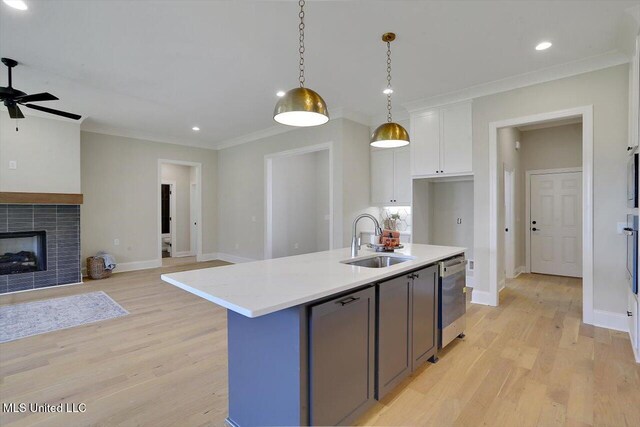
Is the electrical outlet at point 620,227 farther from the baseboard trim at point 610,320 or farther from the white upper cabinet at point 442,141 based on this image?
the white upper cabinet at point 442,141

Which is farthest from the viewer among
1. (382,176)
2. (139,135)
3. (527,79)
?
(139,135)

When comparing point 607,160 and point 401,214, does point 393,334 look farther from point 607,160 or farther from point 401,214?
point 401,214

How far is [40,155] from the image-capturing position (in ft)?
16.3

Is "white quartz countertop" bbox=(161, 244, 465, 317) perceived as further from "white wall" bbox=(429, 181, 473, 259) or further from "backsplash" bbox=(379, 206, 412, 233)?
"white wall" bbox=(429, 181, 473, 259)

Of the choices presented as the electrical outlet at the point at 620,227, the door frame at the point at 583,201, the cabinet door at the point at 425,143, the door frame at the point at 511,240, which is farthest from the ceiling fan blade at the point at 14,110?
the door frame at the point at 511,240

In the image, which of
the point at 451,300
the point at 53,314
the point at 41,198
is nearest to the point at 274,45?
the point at 451,300

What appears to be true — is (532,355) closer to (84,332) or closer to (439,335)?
(439,335)

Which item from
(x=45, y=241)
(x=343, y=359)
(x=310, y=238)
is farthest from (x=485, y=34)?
(x=45, y=241)

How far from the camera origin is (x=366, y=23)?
2.66 m

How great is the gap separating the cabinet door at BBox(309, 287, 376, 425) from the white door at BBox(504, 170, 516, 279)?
14.6ft

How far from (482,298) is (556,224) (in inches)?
115

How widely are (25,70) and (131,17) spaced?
6.61 ft

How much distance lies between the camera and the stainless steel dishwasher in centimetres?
262

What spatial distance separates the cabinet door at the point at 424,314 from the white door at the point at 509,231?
3.48m
